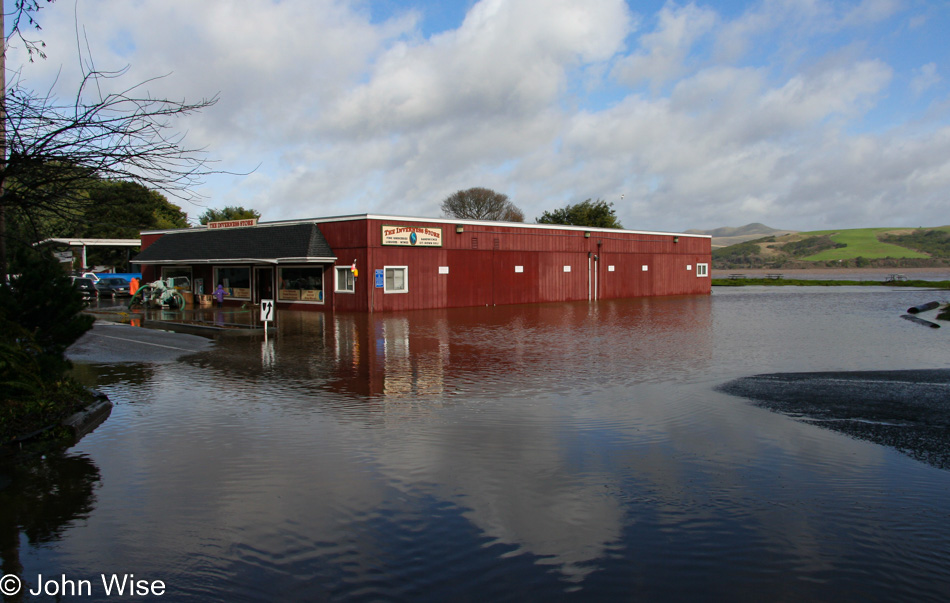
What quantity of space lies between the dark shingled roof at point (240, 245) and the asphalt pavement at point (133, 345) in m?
10.8

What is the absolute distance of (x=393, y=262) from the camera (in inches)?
1270

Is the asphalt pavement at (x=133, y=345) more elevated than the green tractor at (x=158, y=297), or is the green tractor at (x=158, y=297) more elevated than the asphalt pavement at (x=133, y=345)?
the green tractor at (x=158, y=297)

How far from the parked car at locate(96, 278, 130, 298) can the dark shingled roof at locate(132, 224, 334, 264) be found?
327 cm

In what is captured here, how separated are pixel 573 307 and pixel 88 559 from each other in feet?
106

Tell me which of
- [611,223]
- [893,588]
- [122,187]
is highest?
[611,223]

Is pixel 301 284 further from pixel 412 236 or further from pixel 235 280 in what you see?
pixel 412 236

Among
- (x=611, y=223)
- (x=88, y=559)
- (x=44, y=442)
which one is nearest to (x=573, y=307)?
(x=44, y=442)

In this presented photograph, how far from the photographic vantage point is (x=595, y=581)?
14.8 feet

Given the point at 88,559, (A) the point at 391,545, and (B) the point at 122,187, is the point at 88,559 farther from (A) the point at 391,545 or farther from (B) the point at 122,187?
(B) the point at 122,187

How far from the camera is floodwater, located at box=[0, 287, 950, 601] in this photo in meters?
4.57

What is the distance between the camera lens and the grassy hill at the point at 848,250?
5812 inches

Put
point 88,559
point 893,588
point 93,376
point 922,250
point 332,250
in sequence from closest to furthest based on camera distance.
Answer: point 893,588 → point 88,559 → point 93,376 → point 332,250 → point 922,250

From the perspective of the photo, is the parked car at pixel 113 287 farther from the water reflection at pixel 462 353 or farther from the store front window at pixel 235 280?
the water reflection at pixel 462 353

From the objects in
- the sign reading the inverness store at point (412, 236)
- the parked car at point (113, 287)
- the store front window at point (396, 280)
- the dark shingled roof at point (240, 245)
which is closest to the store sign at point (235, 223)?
the dark shingled roof at point (240, 245)
